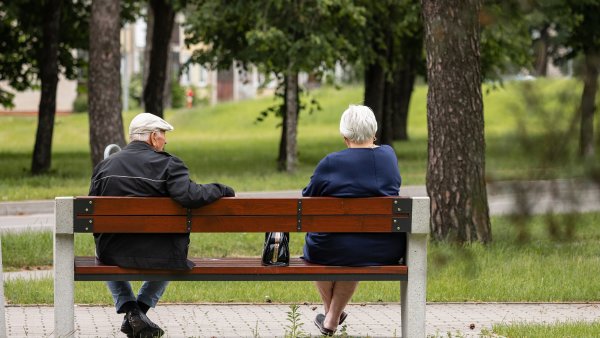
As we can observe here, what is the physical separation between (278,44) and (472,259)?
→ 2343 cm

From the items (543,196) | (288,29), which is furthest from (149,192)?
(288,29)

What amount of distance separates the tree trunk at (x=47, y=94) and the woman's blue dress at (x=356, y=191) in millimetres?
20354

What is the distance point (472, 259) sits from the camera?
2418 millimetres

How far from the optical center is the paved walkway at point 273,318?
7.18m

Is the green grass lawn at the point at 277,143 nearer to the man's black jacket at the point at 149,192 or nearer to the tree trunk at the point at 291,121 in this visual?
the tree trunk at the point at 291,121

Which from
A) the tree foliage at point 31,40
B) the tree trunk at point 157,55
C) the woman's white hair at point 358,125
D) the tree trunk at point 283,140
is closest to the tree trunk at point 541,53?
the woman's white hair at point 358,125

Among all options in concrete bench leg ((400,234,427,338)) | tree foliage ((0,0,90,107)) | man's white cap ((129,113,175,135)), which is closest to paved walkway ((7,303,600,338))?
concrete bench leg ((400,234,427,338))

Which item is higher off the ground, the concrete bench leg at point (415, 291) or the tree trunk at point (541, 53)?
the tree trunk at point (541, 53)

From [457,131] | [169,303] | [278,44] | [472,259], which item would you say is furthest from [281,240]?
[278,44]

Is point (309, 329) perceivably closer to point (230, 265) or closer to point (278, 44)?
point (230, 265)

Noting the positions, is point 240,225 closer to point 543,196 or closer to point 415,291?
point 415,291

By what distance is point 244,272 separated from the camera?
6281 millimetres

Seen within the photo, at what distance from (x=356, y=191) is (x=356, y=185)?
0.11 ft

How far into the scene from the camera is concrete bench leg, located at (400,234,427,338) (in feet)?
20.7
